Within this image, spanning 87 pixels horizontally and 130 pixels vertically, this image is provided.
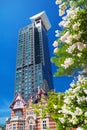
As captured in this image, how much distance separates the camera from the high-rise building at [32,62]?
137275mm

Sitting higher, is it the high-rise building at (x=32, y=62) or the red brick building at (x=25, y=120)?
the high-rise building at (x=32, y=62)

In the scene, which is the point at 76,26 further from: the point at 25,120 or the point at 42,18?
the point at 42,18

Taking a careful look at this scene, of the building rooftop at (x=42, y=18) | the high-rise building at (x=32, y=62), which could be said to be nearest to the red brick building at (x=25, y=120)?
the high-rise building at (x=32, y=62)

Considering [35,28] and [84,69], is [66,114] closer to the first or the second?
[84,69]

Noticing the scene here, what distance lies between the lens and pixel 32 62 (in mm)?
147750

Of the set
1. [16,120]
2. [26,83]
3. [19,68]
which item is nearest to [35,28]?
[19,68]

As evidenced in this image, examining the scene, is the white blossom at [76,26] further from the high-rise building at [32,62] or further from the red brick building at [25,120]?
the high-rise building at [32,62]

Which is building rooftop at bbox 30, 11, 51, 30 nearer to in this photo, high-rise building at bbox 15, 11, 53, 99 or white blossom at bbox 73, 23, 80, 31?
high-rise building at bbox 15, 11, 53, 99

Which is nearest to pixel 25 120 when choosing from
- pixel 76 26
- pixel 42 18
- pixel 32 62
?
pixel 76 26

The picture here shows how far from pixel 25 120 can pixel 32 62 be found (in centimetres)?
11256

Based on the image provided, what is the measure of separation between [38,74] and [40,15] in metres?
66.6

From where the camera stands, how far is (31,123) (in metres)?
34.7

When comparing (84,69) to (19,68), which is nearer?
(84,69)

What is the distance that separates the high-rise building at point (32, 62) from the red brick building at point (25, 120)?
8444 centimetres
